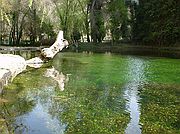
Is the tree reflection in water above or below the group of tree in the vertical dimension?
below

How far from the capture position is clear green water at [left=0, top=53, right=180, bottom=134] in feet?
35.4

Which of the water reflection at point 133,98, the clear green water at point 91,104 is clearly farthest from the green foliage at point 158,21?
the clear green water at point 91,104

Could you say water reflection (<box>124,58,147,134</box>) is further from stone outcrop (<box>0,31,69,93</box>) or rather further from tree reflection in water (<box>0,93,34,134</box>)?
stone outcrop (<box>0,31,69,93</box>)

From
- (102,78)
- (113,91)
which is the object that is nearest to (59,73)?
(102,78)

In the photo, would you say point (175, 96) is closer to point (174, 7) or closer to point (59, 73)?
point (59, 73)

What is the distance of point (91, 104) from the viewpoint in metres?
13.9

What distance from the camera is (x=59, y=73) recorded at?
76.0 feet

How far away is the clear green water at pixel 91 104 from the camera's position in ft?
35.4

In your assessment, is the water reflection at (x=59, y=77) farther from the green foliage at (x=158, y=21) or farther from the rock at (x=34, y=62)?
the green foliage at (x=158, y=21)

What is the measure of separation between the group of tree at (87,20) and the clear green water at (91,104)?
37.8m

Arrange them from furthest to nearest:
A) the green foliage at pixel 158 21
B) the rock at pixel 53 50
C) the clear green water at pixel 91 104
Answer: the green foliage at pixel 158 21
the rock at pixel 53 50
the clear green water at pixel 91 104

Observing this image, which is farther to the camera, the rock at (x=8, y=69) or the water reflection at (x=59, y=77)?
the water reflection at (x=59, y=77)

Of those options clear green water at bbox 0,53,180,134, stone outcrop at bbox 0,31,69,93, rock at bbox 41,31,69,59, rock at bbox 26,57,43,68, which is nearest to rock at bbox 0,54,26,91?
stone outcrop at bbox 0,31,69,93

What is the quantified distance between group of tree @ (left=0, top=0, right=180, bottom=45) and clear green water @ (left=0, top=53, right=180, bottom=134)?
37.8 meters
